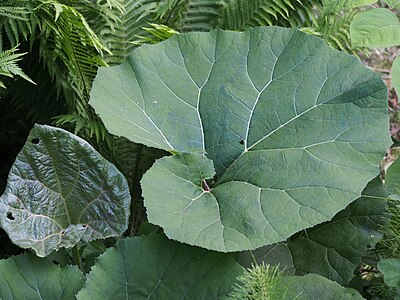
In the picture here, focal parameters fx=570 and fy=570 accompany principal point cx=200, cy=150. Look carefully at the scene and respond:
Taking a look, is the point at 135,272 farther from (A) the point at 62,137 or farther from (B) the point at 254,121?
(B) the point at 254,121

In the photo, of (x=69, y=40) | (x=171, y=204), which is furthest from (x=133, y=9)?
(x=171, y=204)

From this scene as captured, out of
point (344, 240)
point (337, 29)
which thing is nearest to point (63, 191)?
point (344, 240)

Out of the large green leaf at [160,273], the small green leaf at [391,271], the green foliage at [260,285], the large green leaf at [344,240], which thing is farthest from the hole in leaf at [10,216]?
→ the small green leaf at [391,271]

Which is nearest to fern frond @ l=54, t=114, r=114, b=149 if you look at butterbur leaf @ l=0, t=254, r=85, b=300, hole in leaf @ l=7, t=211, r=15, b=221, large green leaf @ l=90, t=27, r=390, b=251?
large green leaf @ l=90, t=27, r=390, b=251

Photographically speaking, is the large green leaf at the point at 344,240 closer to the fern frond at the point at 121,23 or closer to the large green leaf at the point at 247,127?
the large green leaf at the point at 247,127

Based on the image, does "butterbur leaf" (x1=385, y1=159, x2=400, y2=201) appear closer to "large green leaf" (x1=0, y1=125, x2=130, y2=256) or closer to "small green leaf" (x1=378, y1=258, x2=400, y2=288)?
"small green leaf" (x1=378, y1=258, x2=400, y2=288)

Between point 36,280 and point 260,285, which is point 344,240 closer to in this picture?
point 260,285
